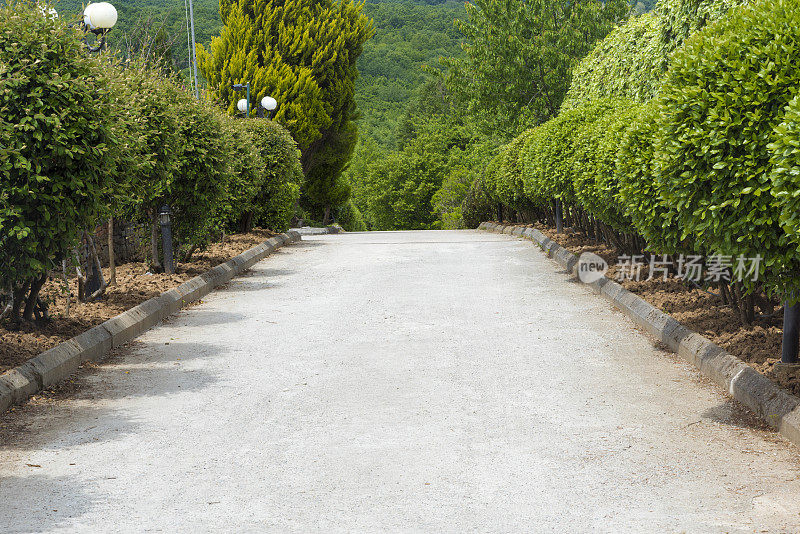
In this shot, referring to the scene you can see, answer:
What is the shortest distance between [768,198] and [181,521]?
13.1 feet

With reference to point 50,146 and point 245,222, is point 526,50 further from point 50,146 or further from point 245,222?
point 50,146

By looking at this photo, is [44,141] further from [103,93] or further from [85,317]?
[85,317]

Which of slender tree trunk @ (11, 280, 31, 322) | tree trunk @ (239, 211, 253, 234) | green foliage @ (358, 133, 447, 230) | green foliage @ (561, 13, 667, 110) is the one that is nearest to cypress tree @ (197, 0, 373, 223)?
tree trunk @ (239, 211, 253, 234)

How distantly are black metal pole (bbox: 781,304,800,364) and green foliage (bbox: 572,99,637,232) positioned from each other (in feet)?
9.82

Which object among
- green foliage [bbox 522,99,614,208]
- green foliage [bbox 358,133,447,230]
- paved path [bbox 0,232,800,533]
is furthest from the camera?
green foliage [bbox 358,133,447,230]

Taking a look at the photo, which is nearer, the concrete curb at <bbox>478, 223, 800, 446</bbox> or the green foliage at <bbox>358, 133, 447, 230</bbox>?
the concrete curb at <bbox>478, 223, 800, 446</bbox>

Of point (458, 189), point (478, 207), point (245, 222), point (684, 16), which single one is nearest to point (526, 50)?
point (478, 207)

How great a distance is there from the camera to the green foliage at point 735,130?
534cm

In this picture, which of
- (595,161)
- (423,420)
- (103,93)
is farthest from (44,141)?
(595,161)

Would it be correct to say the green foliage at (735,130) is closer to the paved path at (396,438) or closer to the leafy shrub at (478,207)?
the paved path at (396,438)

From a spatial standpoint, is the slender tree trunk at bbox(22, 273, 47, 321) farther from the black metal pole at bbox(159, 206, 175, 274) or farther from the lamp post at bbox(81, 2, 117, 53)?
the black metal pole at bbox(159, 206, 175, 274)

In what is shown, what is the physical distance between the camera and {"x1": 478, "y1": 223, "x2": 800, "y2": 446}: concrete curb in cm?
533

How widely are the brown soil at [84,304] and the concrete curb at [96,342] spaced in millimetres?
149

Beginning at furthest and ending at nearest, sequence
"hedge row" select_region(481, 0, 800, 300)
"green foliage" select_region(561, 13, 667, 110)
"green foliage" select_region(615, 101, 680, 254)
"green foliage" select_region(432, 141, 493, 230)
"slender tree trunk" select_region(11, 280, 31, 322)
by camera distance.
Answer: "green foliage" select_region(432, 141, 493, 230) < "green foliage" select_region(561, 13, 667, 110) < "green foliage" select_region(615, 101, 680, 254) < "slender tree trunk" select_region(11, 280, 31, 322) < "hedge row" select_region(481, 0, 800, 300)
